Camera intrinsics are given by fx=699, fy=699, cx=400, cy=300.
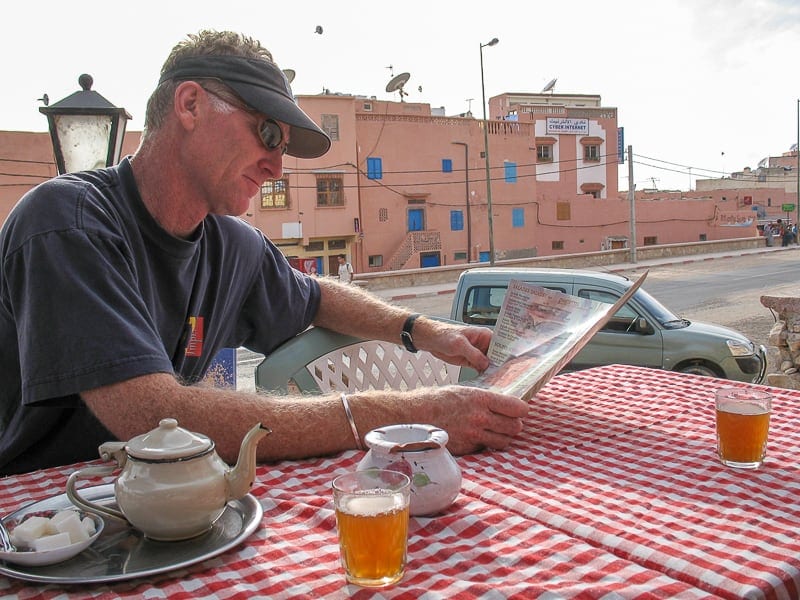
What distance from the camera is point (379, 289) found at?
77.9 ft

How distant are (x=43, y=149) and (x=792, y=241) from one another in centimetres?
3671

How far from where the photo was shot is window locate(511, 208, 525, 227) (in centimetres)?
3576

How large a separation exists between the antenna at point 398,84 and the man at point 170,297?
3358 centimetres

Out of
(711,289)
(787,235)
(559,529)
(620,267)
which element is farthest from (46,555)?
(787,235)

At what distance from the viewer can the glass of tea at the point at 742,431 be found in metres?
1.43

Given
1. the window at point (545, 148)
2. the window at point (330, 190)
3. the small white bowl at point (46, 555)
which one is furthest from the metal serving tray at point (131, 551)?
the window at point (545, 148)

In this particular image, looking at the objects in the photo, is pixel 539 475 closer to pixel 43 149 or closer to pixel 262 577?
pixel 262 577

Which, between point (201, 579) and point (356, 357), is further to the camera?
point (356, 357)

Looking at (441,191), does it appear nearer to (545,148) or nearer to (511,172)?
(511,172)

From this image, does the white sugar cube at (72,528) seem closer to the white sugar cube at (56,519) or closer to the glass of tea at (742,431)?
the white sugar cube at (56,519)

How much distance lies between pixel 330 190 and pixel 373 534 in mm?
30446

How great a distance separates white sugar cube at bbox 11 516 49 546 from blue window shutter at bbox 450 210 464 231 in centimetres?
3324

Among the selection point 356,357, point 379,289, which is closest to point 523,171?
point 379,289

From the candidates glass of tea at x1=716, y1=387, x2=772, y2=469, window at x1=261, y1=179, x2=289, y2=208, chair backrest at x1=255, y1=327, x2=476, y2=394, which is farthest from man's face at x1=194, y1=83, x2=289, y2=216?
window at x1=261, y1=179, x2=289, y2=208
